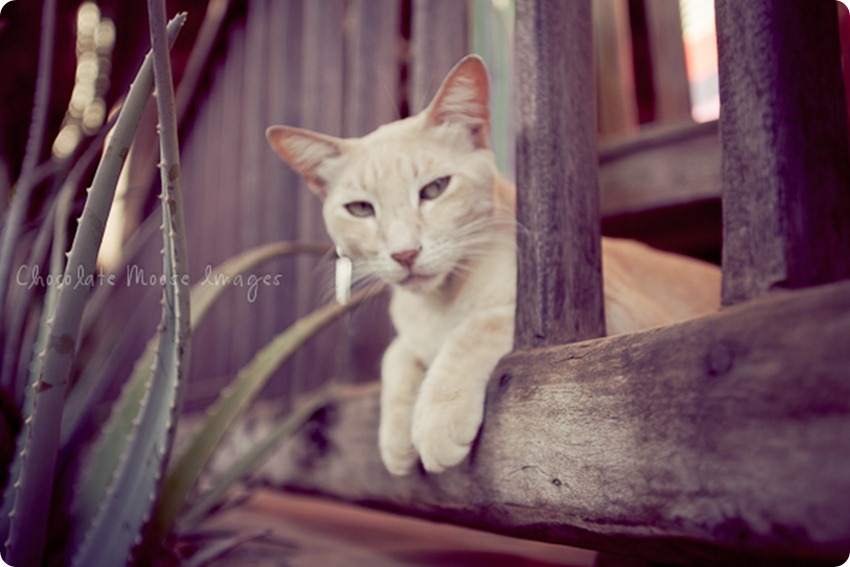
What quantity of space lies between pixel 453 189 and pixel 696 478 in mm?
395

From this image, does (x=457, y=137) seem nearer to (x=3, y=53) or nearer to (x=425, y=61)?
(x=425, y=61)

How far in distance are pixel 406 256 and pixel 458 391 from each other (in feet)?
0.52

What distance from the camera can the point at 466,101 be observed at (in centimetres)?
68

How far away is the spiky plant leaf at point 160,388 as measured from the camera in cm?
52

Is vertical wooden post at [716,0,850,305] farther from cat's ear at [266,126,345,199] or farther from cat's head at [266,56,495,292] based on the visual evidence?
cat's ear at [266,126,345,199]

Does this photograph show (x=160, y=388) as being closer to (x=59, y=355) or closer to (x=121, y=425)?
(x=59, y=355)

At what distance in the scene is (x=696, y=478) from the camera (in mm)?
441

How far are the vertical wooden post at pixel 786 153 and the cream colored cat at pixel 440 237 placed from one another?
0.26 m

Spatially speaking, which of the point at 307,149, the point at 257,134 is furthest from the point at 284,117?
the point at 307,149

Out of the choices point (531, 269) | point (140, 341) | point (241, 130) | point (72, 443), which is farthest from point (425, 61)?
point (140, 341)

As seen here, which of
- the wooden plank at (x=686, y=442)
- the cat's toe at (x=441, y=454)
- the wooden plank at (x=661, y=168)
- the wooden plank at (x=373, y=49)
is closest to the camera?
the wooden plank at (x=686, y=442)

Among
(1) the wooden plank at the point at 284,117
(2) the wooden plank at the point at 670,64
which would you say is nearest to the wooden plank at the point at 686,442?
Answer: (1) the wooden plank at the point at 284,117

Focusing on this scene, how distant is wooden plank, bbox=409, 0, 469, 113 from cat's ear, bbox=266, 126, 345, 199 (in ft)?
0.45

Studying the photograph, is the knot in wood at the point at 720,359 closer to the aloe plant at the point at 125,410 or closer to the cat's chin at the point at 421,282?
the cat's chin at the point at 421,282
